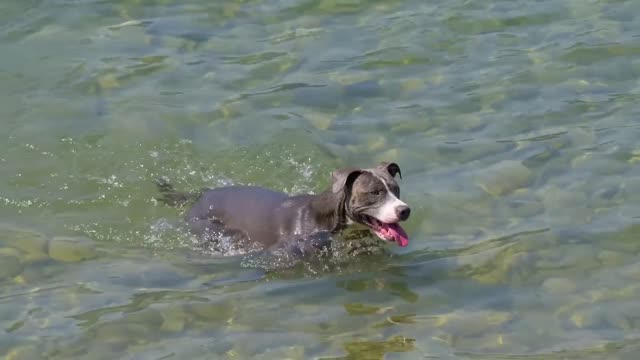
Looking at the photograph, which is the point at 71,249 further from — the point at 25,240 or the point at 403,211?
the point at 403,211

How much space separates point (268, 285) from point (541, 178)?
2767 mm

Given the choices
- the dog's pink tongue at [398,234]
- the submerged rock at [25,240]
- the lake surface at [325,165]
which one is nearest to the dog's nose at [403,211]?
the dog's pink tongue at [398,234]

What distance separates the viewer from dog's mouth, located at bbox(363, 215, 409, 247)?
8.57 metres

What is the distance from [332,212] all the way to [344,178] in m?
0.34

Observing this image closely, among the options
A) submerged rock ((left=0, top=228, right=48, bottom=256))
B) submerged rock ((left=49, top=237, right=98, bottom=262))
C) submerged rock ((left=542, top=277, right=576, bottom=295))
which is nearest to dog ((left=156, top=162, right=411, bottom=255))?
submerged rock ((left=49, top=237, right=98, bottom=262))

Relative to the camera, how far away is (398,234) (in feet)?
28.1

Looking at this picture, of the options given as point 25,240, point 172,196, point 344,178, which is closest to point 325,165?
point 172,196

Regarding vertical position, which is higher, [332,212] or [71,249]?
[332,212]

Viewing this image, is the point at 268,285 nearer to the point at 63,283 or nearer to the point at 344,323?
the point at 344,323

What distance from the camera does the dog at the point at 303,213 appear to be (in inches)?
338

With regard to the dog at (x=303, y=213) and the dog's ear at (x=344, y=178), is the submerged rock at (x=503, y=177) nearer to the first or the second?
the dog at (x=303, y=213)

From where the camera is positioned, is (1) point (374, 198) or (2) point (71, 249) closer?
(1) point (374, 198)

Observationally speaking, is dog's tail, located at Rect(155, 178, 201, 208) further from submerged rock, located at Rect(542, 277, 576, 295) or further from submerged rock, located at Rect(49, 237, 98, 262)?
submerged rock, located at Rect(542, 277, 576, 295)

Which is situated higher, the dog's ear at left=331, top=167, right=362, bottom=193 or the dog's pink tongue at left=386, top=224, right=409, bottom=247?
the dog's ear at left=331, top=167, right=362, bottom=193
